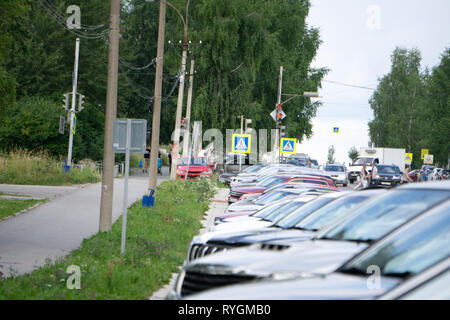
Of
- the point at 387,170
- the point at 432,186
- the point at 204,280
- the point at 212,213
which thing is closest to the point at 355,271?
the point at 432,186

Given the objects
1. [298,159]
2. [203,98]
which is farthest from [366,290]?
[298,159]

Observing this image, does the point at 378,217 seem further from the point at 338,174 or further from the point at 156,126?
the point at 338,174

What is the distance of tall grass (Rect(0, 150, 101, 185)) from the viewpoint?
3616 centimetres

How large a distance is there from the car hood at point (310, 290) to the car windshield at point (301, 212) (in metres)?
5.31

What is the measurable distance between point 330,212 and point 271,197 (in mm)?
8358

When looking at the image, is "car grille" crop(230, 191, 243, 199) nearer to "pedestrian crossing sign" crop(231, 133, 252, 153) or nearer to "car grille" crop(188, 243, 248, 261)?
"pedestrian crossing sign" crop(231, 133, 252, 153)

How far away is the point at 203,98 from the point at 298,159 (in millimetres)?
11063

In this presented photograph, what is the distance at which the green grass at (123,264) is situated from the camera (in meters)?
9.45

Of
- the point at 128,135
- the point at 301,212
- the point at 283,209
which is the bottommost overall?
the point at 283,209

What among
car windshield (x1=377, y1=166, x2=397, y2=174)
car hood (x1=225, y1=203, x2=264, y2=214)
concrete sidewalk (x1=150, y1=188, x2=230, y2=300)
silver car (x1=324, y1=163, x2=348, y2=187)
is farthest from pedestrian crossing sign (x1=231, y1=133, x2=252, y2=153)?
car hood (x1=225, y1=203, x2=264, y2=214)

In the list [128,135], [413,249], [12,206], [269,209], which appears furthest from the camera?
[12,206]

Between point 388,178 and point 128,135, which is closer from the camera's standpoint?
point 128,135

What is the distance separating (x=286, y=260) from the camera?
4.88m

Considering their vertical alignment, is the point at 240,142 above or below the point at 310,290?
above
